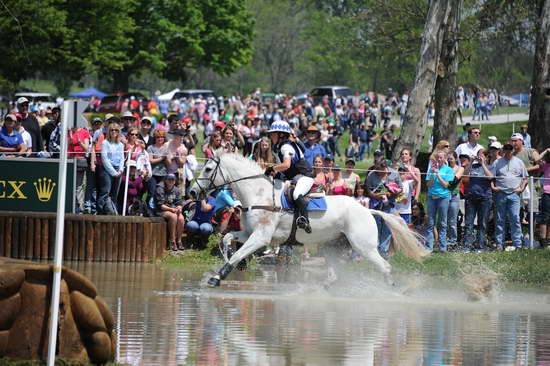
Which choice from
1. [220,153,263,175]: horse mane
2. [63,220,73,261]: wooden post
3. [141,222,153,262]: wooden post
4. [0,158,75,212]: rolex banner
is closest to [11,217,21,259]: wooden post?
[0,158,75,212]: rolex banner

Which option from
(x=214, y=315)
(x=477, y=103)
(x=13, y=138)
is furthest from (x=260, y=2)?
(x=214, y=315)

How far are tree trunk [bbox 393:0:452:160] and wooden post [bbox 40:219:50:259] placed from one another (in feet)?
32.0

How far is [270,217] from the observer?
16.3 meters

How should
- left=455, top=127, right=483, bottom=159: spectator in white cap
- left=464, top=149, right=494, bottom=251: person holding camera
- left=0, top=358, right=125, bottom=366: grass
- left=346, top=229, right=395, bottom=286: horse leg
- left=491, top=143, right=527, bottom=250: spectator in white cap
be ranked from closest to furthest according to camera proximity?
1. left=0, top=358, right=125, bottom=366: grass
2. left=346, top=229, right=395, bottom=286: horse leg
3. left=491, top=143, right=527, bottom=250: spectator in white cap
4. left=464, top=149, right=494, bottom=251: person holding camera
5. left=455, top=127, right=483, bottom=159: spectator in white cap

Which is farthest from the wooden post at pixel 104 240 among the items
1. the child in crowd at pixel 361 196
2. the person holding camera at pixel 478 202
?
the person holding camera at pixel 478 202

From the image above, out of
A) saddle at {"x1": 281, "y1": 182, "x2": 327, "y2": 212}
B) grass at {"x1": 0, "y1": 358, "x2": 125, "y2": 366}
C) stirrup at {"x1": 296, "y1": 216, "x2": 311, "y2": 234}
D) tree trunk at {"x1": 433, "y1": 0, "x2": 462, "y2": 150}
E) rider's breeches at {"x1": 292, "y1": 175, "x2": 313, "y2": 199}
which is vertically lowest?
grass at {"x1": 0, "y1": 358, "x2": 125, "y2": 366}

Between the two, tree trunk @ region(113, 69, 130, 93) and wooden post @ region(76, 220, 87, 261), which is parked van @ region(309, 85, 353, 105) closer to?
tree trunk @ region(113, 69, 130, 93)

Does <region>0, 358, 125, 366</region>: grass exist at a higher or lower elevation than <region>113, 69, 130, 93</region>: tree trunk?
lower

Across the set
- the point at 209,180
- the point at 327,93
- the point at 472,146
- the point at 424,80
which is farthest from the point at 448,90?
the point at 327,93

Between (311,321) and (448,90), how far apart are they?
57.5 ft

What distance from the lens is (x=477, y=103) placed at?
6172cm

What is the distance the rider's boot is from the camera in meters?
16.2

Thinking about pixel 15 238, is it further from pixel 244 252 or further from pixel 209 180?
pixel 244 252

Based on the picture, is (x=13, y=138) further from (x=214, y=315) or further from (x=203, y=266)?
(x=214, y=315)
